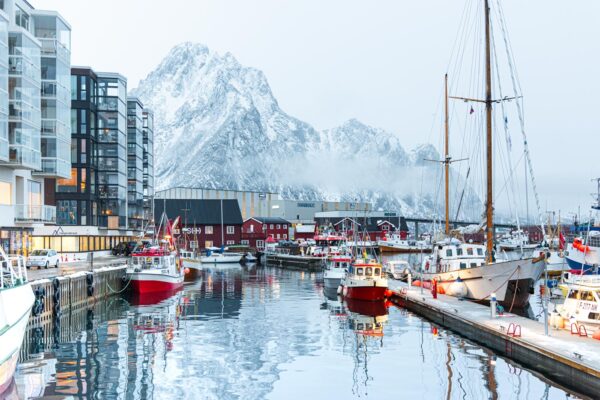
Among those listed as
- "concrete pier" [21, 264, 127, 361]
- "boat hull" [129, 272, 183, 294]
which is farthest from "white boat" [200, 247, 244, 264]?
"concrete pier" [21, 264, 127, 361]

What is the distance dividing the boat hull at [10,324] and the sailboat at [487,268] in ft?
105

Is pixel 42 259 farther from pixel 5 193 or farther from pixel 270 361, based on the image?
pixel 270 361

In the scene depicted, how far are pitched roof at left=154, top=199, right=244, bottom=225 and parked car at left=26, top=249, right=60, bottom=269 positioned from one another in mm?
90458

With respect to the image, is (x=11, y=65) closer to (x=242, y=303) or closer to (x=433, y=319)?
(x=242, y=303)

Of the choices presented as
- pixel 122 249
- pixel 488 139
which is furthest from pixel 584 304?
pixel 122 249

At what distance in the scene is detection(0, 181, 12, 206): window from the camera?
64081 millimetres

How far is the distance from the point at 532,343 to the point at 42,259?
173 ft

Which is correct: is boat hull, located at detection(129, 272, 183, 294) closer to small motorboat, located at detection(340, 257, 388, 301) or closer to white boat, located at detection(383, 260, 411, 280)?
small motorboat, located at detection(340, 257, 388, 301)

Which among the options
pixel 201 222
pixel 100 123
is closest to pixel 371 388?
pixel 100 123

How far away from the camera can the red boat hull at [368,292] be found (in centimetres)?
6247

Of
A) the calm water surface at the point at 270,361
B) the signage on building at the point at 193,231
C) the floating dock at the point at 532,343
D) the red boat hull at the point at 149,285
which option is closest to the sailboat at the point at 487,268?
the floating dock at the point at 532,343

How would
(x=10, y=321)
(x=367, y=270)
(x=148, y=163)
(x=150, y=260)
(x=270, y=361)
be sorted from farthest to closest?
(x=148, y=163) → (x=150, y=260) → (x=367, y=270) → (x=270, y=361) → (x=10, y=321)

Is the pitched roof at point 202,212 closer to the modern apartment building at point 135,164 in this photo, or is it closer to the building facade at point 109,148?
the modern apartment building at point 135,164

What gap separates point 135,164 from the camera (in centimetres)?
13462
